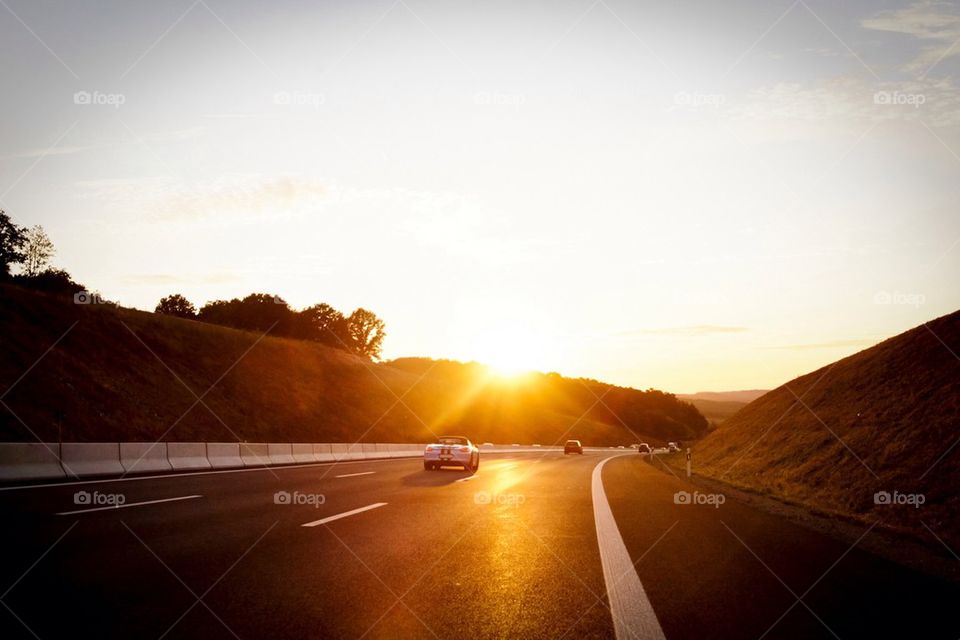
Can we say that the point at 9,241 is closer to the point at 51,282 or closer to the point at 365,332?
the point at 51,282

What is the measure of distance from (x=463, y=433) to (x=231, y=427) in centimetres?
5638

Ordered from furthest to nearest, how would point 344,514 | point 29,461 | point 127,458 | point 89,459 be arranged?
point 127,458
point 89,459
point 29,461
point 344,514

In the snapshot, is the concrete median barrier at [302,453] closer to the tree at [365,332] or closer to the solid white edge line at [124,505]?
the solid white edge line at [124,505]

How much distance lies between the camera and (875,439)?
18766mm

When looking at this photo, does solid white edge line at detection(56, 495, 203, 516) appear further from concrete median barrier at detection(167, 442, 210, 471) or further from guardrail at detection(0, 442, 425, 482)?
concrete median barrier at detection(167, 442, 210, 471)

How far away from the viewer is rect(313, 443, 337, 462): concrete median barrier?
98.6 feet

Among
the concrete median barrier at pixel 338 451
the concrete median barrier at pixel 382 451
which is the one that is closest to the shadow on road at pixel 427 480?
the concrete median barrier at pixel 338 451

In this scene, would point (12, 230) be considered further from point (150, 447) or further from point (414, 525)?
point (414, 525)

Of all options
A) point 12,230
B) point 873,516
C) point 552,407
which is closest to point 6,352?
point 12,230

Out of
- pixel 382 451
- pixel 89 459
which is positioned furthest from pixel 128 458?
pixel 382 451

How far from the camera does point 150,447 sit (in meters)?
19.4

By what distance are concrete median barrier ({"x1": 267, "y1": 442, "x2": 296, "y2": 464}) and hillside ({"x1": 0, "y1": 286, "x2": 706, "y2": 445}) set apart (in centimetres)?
706
